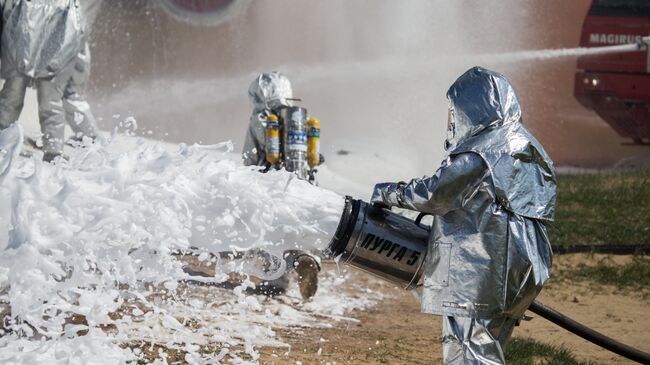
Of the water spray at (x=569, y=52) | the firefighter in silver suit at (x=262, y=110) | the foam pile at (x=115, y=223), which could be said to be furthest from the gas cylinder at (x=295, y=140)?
the water spray at (x=569, y=52)

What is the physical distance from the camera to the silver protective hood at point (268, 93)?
730cm

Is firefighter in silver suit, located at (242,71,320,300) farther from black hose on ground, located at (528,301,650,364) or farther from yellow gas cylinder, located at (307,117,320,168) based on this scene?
black hose on ground, located at (528,301,650,364)

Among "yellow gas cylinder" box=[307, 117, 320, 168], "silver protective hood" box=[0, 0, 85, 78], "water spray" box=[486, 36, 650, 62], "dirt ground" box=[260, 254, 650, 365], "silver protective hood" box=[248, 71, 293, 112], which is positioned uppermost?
"silver protective hood" box=[0, 0, 85, 78]

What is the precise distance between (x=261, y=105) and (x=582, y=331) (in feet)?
11.8

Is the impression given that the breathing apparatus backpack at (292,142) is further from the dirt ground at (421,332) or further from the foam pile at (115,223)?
the foam pile at (115,223)

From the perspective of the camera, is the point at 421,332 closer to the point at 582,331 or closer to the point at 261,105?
the point at 582,331

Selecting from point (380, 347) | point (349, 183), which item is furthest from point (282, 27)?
point (380, 347)

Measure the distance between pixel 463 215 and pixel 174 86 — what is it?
1145 cm

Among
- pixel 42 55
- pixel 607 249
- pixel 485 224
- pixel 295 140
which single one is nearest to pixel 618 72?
pixel 607 249

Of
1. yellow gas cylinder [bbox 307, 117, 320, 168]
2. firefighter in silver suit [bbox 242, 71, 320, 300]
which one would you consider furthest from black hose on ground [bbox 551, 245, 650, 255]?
firefighter in silver suit [bbox 242, 71, 320, 300]

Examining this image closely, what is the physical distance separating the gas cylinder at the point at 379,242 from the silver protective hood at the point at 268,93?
3.32m

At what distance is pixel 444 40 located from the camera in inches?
582

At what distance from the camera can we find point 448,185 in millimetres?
3785

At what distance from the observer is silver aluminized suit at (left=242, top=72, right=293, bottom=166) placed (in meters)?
7.21
